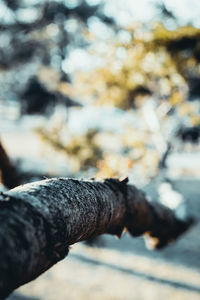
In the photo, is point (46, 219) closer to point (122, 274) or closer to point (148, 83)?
point (148, 83)

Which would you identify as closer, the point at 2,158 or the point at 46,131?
the point at 2,158

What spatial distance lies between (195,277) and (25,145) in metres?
12.7

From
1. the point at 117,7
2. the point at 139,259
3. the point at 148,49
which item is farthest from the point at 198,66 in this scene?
the point at 139,259

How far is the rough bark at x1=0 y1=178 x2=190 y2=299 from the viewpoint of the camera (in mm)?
625

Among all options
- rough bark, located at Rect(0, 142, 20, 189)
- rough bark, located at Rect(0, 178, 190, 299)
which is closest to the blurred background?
rough bark, located at Rect(0, 142, 20, 189)

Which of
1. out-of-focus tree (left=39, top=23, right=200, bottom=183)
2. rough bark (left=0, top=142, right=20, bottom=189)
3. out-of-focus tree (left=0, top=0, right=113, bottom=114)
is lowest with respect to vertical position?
rough bark (left=0, top=142, right=20, bottom=189)

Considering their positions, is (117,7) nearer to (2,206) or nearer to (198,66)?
(198,66)

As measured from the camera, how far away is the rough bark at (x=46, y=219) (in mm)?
625

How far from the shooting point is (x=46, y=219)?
0.77m

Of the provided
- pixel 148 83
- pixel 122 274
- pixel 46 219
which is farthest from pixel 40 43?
pixel 46 219

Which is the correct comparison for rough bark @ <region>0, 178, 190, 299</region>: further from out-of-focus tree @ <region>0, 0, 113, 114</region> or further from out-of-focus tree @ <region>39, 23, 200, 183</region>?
out-of-focus tree @ <region>0, 0, 113, 114</region>

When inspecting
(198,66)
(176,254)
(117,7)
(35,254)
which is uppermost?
(117,7)

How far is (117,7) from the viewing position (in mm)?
5320

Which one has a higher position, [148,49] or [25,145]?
[25,145]
